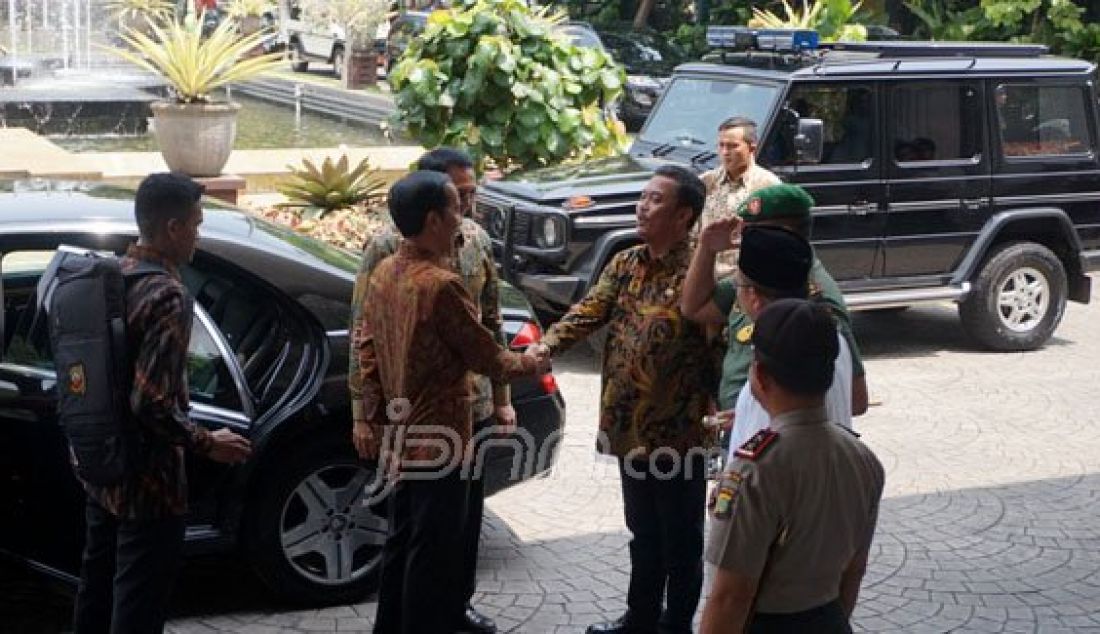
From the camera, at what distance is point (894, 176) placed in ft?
34.8

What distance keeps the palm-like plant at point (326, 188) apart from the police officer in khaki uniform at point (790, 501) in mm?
8590

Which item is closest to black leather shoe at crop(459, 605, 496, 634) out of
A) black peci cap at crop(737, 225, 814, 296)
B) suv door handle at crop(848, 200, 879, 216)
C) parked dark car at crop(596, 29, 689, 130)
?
black peci cap at crop(737, 225, 814, 296)

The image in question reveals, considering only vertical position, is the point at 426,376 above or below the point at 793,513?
below

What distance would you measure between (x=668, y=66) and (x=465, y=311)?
70.4 ft

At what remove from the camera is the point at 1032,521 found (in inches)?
295

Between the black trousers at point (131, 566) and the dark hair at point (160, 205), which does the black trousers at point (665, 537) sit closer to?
the black trousers at point (131, 566)

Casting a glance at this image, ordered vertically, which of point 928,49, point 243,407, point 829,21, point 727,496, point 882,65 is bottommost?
point 243,407

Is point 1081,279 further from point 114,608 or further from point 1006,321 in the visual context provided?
point 114,608

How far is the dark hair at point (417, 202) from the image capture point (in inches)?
194

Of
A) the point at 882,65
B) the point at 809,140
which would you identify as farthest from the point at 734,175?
the point at 882,65

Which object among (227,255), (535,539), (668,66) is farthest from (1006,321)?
(668,66)

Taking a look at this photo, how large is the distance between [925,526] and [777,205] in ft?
10.3

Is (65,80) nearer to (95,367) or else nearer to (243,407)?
(243,407)

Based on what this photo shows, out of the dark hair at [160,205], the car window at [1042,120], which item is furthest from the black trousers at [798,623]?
the car window at [1042,120]
